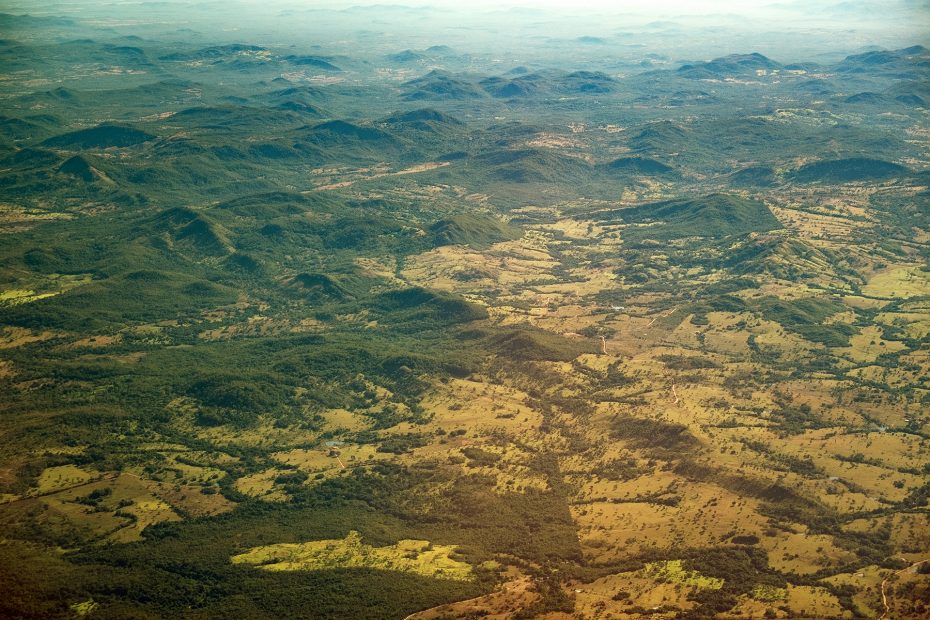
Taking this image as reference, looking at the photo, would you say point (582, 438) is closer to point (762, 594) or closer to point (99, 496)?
point (762, 594)

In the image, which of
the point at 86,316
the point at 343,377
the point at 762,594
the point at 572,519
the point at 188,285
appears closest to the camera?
the point at 762,594

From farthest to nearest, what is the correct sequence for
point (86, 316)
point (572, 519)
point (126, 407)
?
point (86, 316) → point (126, 407) → point (572, 519)

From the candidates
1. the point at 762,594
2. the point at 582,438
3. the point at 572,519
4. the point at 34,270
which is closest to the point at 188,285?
the point at 34,270

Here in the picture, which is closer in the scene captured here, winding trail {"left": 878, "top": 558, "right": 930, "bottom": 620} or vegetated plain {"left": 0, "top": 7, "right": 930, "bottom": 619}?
winding trail {"left": 878, "top": 558, "right": 930, "bottom": 620}

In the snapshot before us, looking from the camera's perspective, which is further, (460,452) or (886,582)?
(460,452)

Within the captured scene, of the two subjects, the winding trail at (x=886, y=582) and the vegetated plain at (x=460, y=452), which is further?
the vegetated plain at (x=460, y=452)

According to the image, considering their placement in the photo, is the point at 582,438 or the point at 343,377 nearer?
the point at 582,438

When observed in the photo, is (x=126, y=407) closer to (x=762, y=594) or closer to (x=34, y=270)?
(x=34, y=270)

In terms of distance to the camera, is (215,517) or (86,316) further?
(86,316)

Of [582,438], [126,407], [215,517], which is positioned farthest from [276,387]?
[582,438]
